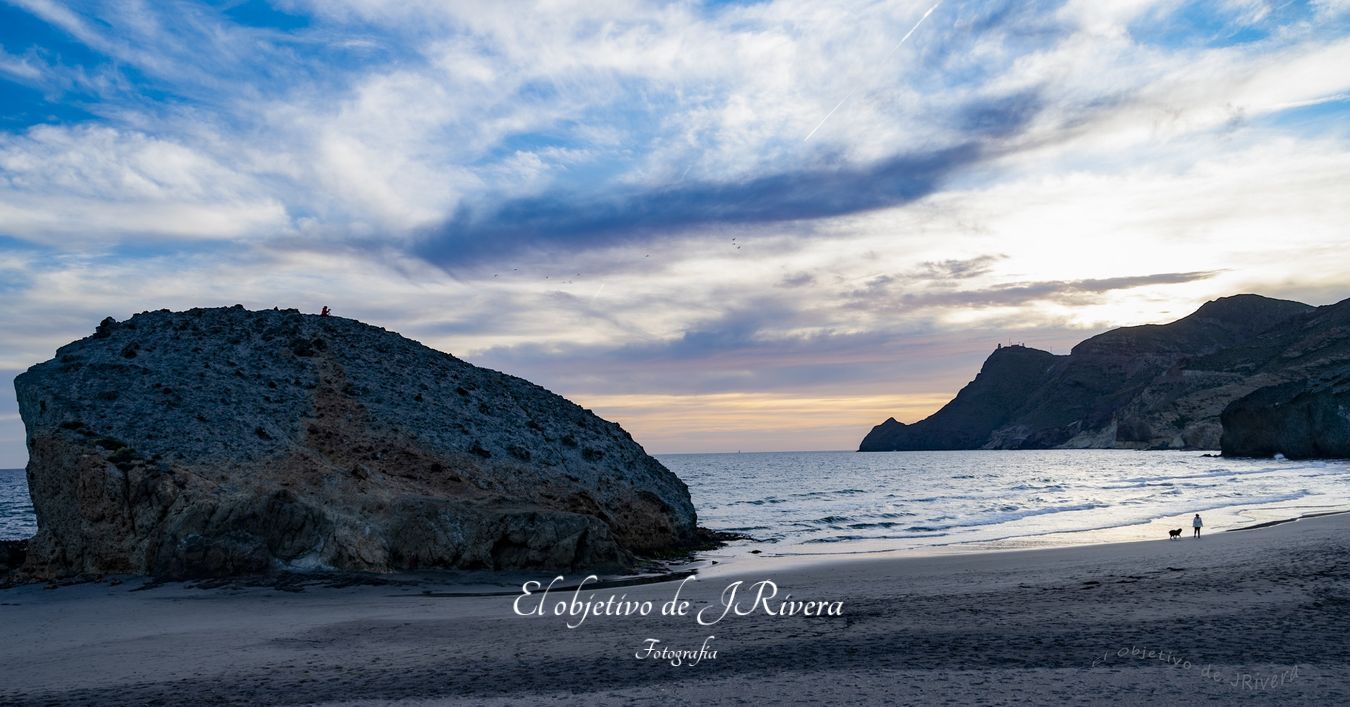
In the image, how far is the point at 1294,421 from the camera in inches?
4385

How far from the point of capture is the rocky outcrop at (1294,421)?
105750 mm

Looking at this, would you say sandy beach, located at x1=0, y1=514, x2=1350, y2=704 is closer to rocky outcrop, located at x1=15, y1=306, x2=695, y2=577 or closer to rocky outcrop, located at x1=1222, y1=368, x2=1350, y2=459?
rocky outcrop, located at x1=15, y1=306, x2=695, y2=577

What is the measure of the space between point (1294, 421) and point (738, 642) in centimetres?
12818

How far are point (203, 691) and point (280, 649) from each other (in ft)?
8.03

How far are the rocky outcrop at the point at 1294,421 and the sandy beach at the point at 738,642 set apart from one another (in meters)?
111

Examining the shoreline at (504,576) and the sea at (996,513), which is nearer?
the shoreline at (504,576)

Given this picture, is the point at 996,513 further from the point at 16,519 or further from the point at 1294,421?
the point at 1294,421

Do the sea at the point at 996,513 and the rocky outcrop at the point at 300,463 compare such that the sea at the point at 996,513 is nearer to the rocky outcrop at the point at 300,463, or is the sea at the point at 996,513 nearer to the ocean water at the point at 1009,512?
the ocean water at the point at 1009,512

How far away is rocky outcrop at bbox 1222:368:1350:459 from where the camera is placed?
105750 mm

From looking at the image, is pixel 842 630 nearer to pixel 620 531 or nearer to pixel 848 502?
pixel 620 531

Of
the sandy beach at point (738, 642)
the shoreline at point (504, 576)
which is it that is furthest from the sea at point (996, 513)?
the sandy beach at point (738, 642)

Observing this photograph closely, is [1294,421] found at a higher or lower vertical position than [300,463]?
lower

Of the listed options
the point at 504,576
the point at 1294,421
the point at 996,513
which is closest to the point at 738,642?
the point at 504,576

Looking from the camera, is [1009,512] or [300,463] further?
[1009,512]
